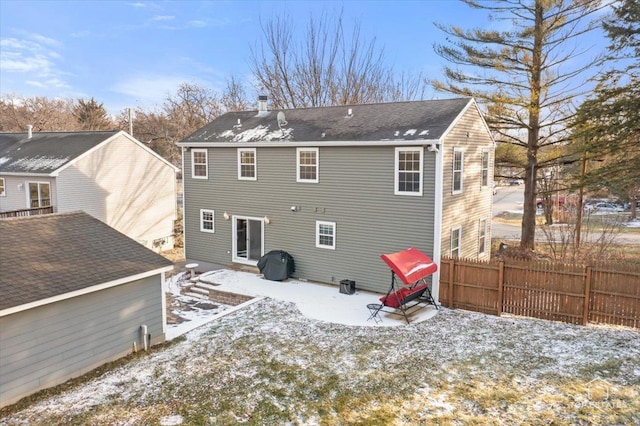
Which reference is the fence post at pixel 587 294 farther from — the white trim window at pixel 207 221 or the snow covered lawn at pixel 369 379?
the white trim window at pixel 207 221

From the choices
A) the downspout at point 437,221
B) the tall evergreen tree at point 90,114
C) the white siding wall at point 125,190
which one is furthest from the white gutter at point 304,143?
the tall evergreen tree at point 90,114

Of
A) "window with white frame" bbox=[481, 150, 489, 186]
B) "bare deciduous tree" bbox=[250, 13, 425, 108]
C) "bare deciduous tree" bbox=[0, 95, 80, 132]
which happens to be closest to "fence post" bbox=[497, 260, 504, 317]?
"window with white frame" bbox=[481, 150, 489, 186]

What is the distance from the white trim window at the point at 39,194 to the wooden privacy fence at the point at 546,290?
57.2ft

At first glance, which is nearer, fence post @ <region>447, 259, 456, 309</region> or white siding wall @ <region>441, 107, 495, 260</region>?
fence post @ <region>447, 259, 456, 309</region>

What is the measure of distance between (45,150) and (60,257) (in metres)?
14.8

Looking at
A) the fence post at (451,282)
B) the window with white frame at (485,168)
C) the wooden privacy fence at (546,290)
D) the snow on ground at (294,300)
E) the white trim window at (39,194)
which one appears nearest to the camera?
the wooden privacy fence at (546,290)

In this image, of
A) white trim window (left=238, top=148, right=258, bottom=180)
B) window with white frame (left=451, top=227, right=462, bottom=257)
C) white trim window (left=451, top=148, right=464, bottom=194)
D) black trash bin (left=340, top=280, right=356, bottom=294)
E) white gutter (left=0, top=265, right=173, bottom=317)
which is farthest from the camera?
white trim window (left=238, top=148, right=258, bottom=180)

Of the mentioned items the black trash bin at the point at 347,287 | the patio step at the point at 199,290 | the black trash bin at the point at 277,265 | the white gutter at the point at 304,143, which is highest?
the white gutter at the point at 304,143

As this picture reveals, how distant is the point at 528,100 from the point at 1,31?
35.3 metres

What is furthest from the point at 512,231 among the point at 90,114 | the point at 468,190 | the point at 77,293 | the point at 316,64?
the point at 90,114

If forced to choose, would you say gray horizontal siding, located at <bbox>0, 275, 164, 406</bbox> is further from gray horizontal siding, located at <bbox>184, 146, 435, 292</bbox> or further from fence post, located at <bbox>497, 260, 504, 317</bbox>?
fence post, located at <bbox>497, 260, 504, 317</bbox>

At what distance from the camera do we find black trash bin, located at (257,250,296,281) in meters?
15.9

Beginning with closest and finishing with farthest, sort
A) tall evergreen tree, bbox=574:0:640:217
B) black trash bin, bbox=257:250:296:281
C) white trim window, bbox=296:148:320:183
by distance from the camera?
white trim window, bbox=296:148:320:183, black trash bin, bbox=257:250:296:281, tall evergreen tree, bbox=574:0:640:217

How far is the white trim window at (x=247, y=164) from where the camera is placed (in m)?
16.9
